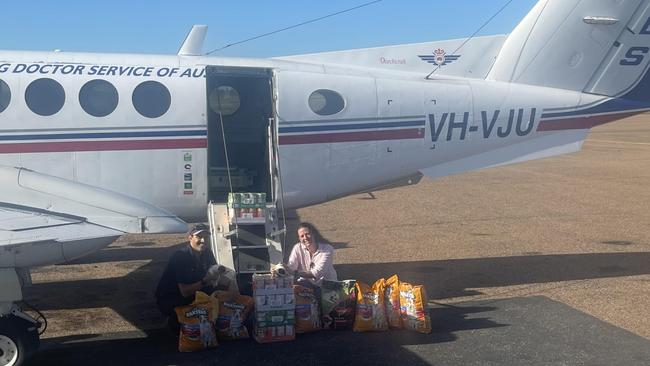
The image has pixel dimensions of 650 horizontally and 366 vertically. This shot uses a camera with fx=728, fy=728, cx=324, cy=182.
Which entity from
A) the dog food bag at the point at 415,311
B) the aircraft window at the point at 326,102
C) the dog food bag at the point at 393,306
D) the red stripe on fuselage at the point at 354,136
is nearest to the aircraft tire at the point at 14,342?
the dog food bag at the point at 393,306

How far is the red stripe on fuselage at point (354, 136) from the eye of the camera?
32.4ft

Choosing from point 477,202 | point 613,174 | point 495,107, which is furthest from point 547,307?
point 613,174

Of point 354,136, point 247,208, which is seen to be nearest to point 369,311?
point 247,208

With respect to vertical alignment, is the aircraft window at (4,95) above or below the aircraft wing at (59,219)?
above

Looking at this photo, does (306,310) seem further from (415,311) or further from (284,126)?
(284,126)

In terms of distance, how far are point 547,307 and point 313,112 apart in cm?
396

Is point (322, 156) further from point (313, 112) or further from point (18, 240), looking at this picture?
point (18, 240)

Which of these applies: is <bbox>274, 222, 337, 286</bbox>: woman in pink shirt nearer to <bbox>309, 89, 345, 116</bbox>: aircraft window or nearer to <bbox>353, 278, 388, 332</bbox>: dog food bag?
<bbox>353, 278, 388, 332</bbox>: dog food bag

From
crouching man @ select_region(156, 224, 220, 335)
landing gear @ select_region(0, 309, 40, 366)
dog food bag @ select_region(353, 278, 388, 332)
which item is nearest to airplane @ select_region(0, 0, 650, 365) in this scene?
crouching man @ select_region(156, 224, 220, 335)

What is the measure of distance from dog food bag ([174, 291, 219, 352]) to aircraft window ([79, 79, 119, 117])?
292 cm

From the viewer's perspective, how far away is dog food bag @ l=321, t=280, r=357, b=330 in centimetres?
829

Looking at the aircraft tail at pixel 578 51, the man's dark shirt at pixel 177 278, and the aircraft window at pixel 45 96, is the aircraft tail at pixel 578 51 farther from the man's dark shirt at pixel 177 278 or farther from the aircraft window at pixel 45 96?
the aircraft window at pixel 45 96

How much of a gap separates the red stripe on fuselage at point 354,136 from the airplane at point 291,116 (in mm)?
20

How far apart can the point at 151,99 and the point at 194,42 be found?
1.71 m
